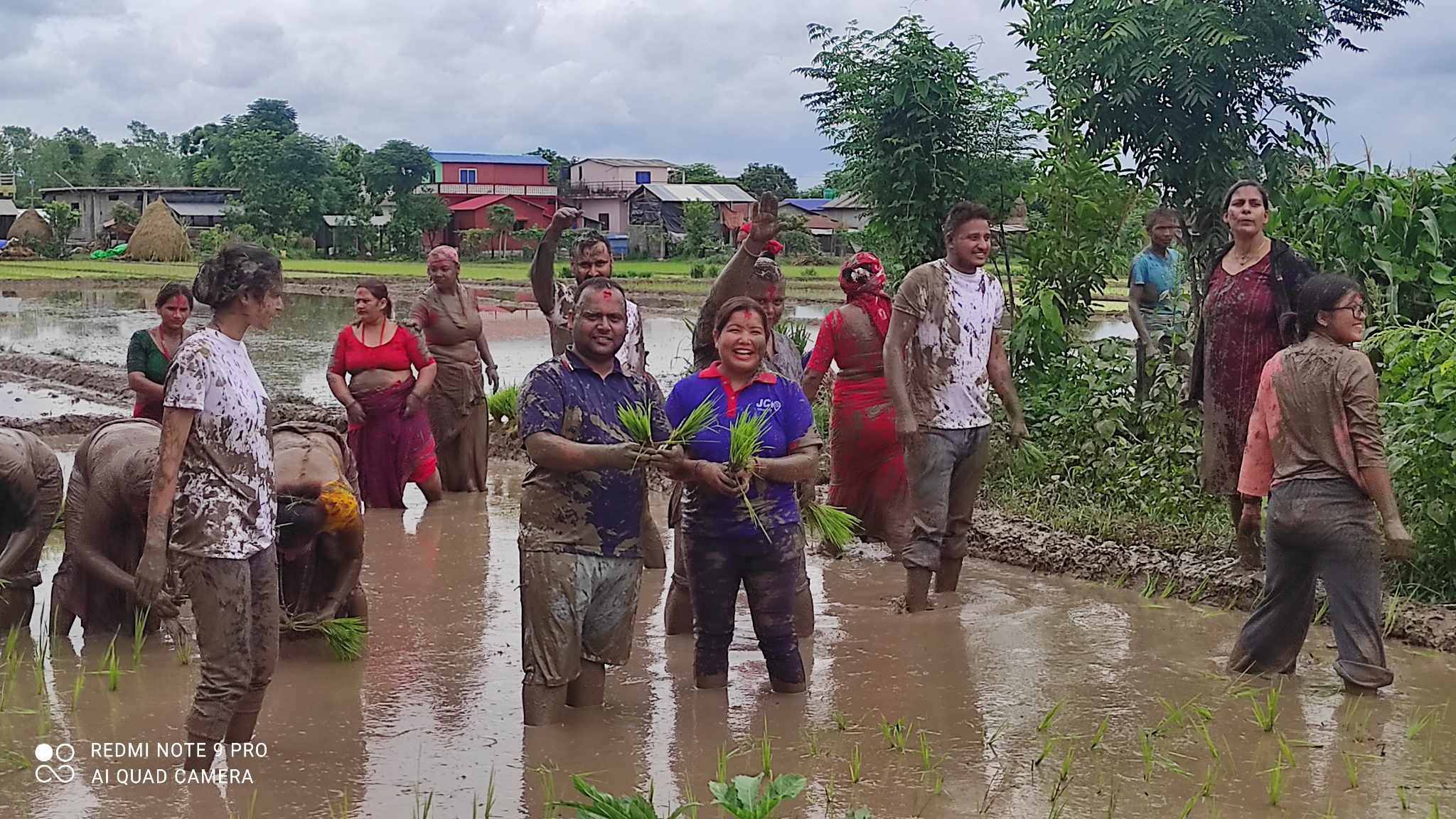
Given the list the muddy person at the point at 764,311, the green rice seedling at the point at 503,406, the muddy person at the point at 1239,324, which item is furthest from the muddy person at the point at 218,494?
the green rice seedling at the point at 503,406

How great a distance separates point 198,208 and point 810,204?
2599 centimetres

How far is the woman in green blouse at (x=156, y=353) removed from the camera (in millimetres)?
7707

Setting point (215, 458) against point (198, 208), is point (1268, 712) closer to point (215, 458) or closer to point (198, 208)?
point (215, 458)

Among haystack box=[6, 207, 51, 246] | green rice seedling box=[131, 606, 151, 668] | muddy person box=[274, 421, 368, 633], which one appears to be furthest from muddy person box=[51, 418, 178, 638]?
haystack box=[6, 207, 51, 246]

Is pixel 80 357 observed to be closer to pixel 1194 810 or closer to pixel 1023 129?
pixel 1023 129

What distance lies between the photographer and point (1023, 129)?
35.4 ft

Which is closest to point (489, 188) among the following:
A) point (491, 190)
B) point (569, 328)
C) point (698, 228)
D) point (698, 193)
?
point (491, 190)

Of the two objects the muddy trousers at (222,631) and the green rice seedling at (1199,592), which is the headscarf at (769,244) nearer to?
the muddy trousers at (222,631)

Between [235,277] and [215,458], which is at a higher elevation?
[235,277]

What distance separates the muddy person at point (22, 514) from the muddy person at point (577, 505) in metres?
2.59

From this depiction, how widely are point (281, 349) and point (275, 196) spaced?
117 feet

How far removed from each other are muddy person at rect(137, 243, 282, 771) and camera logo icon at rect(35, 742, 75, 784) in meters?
0.46

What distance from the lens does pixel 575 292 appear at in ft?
24.2

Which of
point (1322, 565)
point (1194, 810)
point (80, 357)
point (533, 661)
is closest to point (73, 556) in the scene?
point (533, 661)
